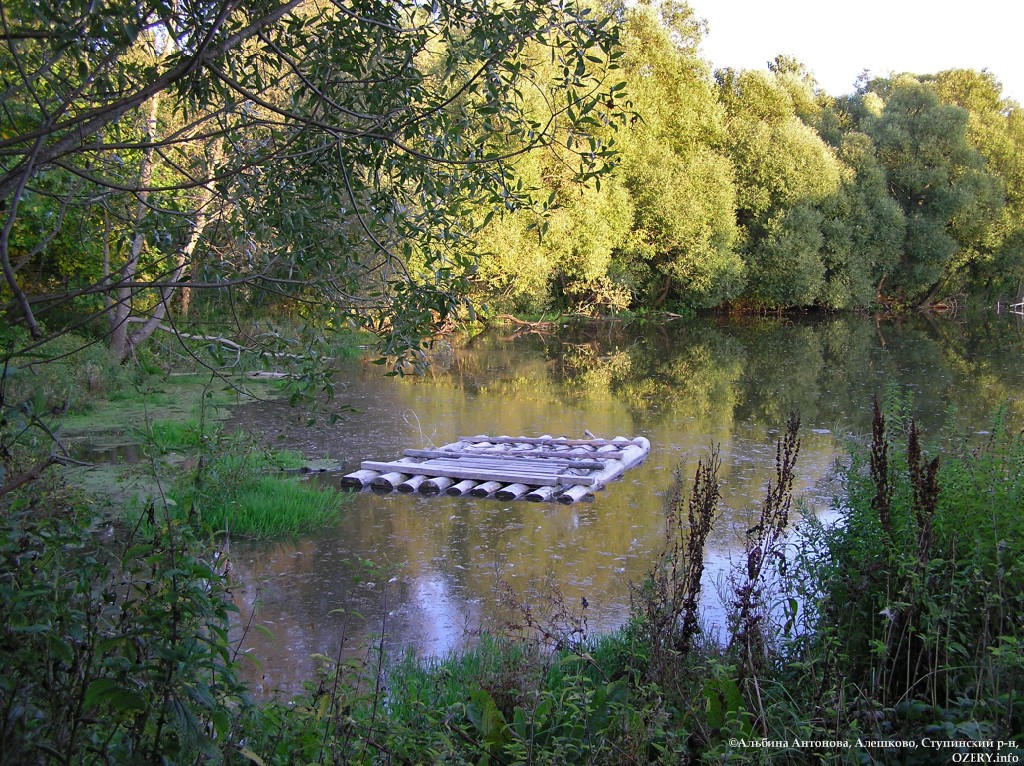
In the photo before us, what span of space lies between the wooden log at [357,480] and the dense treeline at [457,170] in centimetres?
254

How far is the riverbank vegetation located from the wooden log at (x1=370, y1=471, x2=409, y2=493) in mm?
4465

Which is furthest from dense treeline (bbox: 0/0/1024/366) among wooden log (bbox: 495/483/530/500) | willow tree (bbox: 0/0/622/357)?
wooden log (bbox: 495/483/530/500)

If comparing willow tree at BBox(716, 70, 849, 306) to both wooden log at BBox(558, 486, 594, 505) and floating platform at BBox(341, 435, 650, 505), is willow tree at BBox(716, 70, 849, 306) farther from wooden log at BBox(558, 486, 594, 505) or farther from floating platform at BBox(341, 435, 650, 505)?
wooden log at BBox(558, 486, 594, 505)

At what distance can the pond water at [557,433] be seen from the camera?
598 cm

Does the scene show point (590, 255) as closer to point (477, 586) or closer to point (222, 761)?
point (477, 586)

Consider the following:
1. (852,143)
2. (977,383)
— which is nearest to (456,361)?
(977,383)

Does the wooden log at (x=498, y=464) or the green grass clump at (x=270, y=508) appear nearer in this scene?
the green grass clump at (x=270, y=508)

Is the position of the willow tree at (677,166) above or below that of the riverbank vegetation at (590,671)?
above

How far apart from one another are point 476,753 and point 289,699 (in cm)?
165

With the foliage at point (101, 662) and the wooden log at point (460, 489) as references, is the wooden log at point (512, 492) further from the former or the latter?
the foliage at point (101, 662)

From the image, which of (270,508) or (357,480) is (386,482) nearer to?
(357,480)

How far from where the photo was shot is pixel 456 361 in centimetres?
2127

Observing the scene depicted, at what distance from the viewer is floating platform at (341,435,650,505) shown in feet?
30.5

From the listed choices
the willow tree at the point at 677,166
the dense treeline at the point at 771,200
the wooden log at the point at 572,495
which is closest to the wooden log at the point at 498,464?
the wooden log at the point at 572,495
